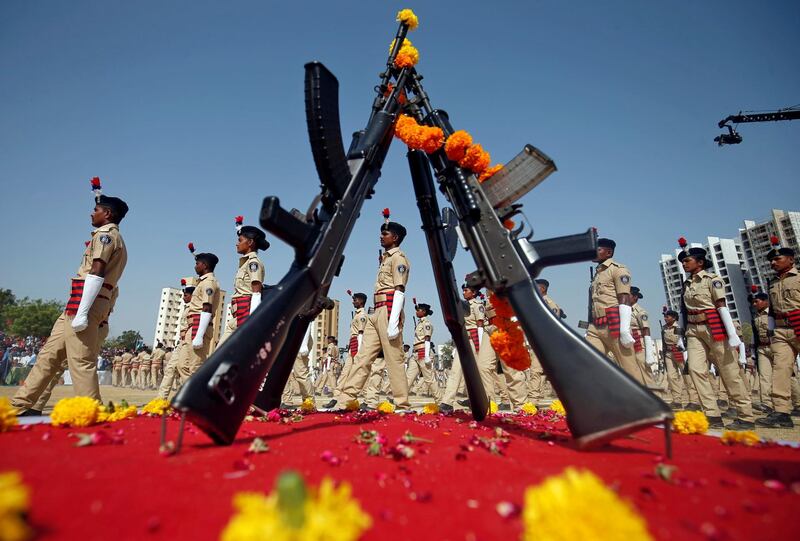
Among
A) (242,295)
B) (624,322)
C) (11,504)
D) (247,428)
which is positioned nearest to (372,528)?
(11,504)

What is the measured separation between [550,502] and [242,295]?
6.76 metres

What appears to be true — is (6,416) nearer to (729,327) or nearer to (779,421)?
(729,327)

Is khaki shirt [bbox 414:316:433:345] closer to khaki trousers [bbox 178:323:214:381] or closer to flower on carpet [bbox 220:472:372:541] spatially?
khaki trousers [bbox 178:323:214:381]

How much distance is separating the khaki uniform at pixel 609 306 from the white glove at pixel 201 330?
23.9 ft

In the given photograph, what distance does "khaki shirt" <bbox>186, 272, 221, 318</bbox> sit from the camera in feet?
23.4

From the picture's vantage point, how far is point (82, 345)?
13.5 feet

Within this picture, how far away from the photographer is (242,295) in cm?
690

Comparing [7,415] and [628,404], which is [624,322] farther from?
[7,415]

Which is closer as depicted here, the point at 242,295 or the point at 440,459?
the point at 440,459

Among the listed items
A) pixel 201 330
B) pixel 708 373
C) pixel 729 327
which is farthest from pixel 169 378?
pixel 729 327

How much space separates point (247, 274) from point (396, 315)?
3.22 metres

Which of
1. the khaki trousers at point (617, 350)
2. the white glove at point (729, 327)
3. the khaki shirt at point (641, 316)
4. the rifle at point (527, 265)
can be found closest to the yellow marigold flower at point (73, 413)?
the rifle at point (527, 265)

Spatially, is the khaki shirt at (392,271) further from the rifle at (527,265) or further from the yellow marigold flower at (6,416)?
the yellow marigold flower at (6,416)

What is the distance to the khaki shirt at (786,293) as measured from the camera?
6.66 meters
